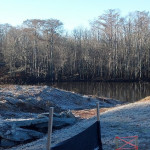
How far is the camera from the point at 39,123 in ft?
36.0

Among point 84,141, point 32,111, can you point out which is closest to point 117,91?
point 32,111

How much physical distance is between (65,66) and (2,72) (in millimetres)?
12901

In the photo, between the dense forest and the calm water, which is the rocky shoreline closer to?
the calm water

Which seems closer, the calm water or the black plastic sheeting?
the black plastic sheeting

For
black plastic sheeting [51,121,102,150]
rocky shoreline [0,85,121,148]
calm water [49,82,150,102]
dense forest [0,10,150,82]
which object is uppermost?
dense forest [0,10,150,82]

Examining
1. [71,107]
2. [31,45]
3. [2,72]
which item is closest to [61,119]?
[71,107]

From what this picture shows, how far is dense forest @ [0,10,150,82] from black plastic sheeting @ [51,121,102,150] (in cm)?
4208

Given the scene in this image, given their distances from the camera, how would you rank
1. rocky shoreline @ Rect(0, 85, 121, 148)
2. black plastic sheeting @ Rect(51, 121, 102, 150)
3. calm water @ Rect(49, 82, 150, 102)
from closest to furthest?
1. black plastic sheeting @ Rect(51, 121, 102, 150)
2. rocky shoreline @ Rect(0, 85, 121, 148)
3. calm water @ Rect(49, 82, 150, 102)

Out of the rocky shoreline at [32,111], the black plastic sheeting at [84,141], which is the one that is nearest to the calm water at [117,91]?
the rocky shoreline at [32,111]

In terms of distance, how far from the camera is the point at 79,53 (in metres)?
56.8

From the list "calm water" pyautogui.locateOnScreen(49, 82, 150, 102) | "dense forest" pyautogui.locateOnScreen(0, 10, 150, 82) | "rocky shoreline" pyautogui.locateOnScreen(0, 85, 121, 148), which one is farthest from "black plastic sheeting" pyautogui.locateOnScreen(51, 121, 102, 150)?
"dense forest" pyautogui.locateOnScreen(0, 10, 150, 82)

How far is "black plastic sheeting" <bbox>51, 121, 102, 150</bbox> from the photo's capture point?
183 inches

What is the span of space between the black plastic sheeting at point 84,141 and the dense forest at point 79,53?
42.1 metres

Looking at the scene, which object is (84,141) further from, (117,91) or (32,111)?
(117,91)
